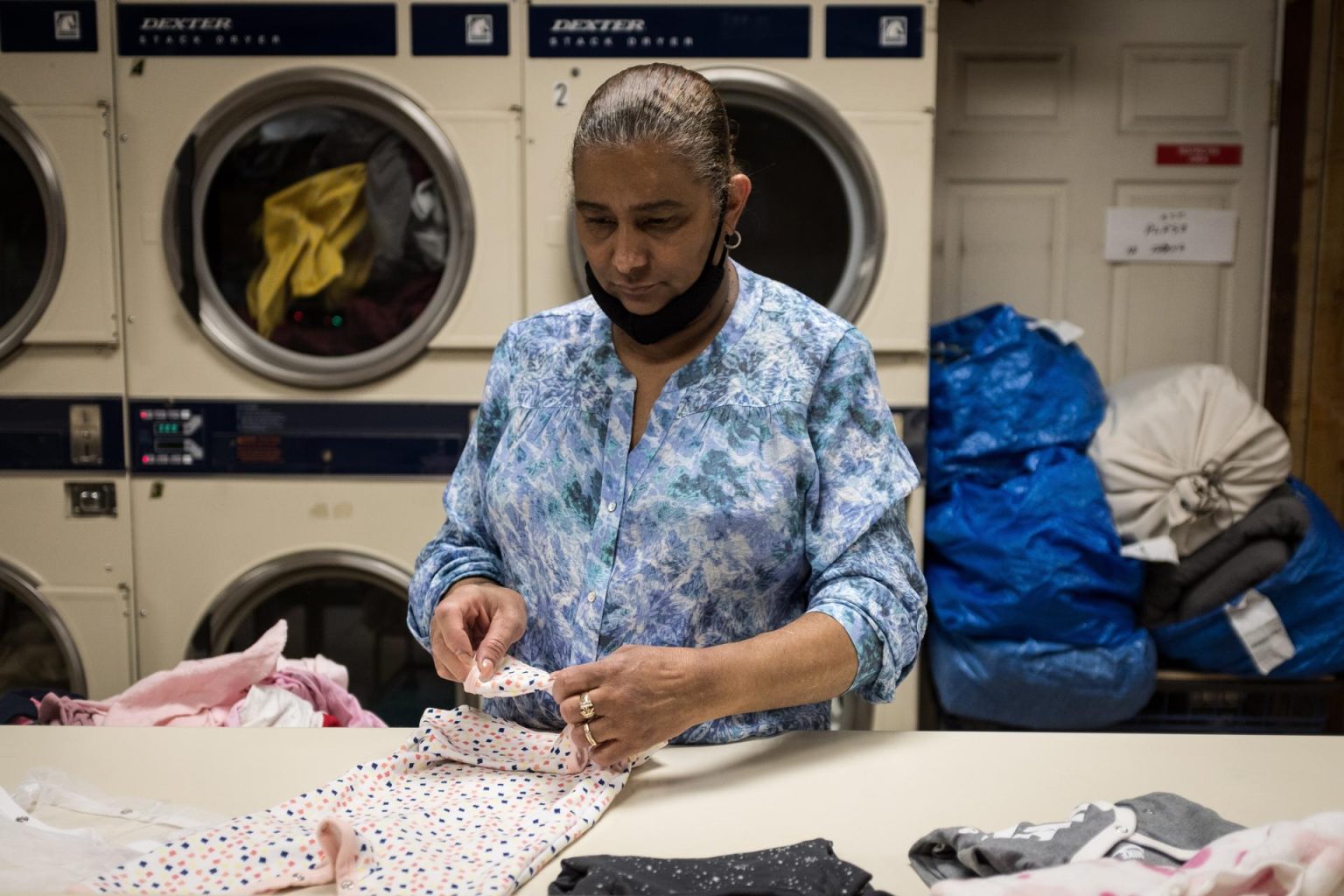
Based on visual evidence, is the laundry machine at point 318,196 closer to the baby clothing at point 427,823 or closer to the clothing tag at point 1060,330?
the clothing tag at point 1060,330

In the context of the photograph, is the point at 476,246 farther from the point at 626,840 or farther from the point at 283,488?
the point at 626,840

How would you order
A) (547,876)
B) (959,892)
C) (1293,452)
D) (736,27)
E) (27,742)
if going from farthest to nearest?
(1293,452)
(736,27)
(27,742)
(547,876)
(959,892)

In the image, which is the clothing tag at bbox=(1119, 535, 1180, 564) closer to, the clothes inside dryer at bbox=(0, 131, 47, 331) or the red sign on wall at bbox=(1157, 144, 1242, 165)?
the red sign on wall at bbox=(1157, 144, 1242, 165)

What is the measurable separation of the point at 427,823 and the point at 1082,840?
63cm

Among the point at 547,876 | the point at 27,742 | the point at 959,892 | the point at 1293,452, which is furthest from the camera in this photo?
the point at 1293,452

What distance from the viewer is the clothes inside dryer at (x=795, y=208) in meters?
2.71

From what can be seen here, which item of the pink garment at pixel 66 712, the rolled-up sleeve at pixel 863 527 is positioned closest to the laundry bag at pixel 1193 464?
the rolled-up sleeve at pixel 863 527

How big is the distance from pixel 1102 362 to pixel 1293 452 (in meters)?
0.58

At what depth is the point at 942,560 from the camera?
276 centimetres

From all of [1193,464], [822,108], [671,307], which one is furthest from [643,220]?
[1193,464]

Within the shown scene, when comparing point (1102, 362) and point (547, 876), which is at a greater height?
point (1102, 362)

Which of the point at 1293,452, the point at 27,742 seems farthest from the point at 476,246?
the point at 1293,452

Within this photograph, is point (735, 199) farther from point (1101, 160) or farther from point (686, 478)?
point (1101, 160)

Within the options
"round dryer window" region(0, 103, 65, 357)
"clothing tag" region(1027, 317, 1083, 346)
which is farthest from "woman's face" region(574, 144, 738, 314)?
"round dryer window" region(0, 103, 65, 357)
